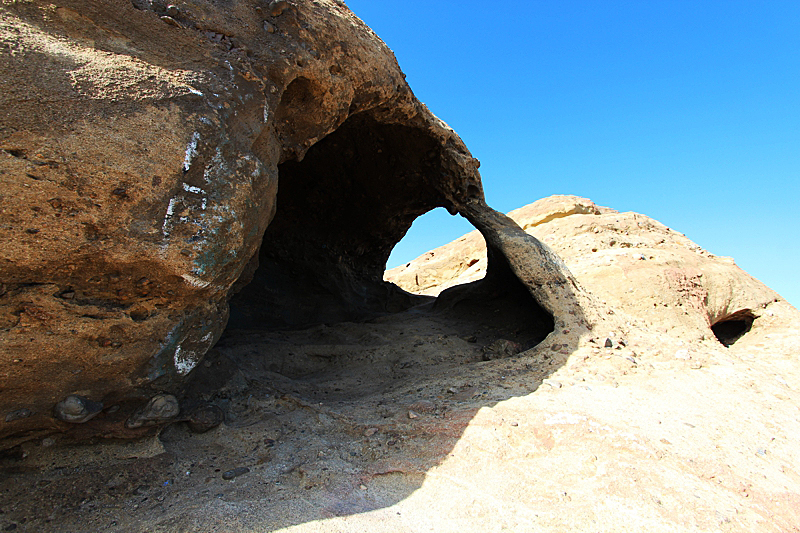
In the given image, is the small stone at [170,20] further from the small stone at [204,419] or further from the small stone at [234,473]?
the small stone at [234,473]

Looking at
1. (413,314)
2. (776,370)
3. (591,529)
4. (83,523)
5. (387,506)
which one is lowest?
(83,523)

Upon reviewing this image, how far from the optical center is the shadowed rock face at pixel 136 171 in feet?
5.28

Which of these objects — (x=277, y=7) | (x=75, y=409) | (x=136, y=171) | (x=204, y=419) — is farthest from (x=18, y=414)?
(x=277, y=7)

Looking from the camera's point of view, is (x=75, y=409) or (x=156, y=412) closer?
(x=75, y=409)

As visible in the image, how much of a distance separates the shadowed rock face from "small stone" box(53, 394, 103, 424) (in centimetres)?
3

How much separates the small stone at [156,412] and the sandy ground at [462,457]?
0.13m

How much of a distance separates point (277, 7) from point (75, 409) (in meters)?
2.26

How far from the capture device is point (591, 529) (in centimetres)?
168

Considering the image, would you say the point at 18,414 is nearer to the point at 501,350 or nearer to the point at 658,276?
the point at 501,350

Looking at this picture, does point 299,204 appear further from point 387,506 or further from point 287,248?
point 387,506

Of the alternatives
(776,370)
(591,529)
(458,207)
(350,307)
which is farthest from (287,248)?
(776,370)

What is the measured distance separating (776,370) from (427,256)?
26.5ft

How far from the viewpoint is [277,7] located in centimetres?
246

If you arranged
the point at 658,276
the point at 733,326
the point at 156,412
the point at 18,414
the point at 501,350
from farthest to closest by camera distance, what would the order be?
1. the point at 733,326
2. the point at 658,276
3. the point at 501,350
4. the point at 156,412
5. the point at 18,414
